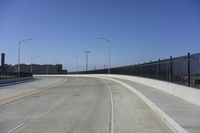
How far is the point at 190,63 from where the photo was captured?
21828mm

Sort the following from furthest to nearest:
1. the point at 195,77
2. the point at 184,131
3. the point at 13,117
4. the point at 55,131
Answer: the point at 195,77 < the point at 13,117 < the point at 55,131 < the point at 184,131

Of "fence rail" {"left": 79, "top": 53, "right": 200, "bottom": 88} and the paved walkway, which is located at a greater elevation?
"fence rail" {"left": 79, "top": 53, "right": 200, "bottom": 88}

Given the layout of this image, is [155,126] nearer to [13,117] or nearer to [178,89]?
[13,117]

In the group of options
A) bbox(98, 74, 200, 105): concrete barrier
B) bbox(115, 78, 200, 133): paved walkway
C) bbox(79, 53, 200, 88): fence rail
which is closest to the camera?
bbox(115, 78, 200, 133): paved walkway

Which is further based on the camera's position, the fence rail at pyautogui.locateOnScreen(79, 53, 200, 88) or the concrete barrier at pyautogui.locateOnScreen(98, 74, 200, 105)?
the fence rail at pyautogui.locateOnScreen(79, 53, 200, 88)

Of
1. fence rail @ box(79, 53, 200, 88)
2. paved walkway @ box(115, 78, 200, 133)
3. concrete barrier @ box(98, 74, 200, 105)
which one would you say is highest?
fence rail @ box(79, 53, 200, 88)

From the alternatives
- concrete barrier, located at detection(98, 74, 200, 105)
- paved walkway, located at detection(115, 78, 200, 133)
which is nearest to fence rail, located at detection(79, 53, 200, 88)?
concrete barrier, located at detection(98, 74, 200, 105)

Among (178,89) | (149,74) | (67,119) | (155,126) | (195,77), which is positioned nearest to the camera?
(155,126)

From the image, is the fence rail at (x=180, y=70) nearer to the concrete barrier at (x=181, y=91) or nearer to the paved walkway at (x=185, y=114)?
Answer: the concrete barrier at (x=181, y=91)

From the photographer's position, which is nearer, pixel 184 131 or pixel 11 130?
pixel 184 131

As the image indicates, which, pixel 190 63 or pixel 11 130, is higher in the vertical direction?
pixel 190 63

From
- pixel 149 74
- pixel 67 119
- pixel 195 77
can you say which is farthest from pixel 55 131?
pixel 149 74

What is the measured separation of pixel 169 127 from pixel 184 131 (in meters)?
1.99

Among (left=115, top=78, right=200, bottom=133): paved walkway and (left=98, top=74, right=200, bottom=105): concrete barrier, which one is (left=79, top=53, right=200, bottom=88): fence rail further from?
(left=115, top=78, right=200, bottom=133): paved walkway
